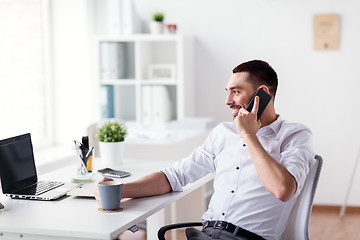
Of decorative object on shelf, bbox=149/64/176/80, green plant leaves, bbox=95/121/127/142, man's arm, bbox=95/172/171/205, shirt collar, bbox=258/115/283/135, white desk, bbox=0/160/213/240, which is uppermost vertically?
decorative object on shelf, bbox=149/64/176/80

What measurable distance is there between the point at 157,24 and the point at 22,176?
250 cm

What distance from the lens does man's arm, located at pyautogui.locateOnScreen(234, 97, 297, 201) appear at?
196 cm

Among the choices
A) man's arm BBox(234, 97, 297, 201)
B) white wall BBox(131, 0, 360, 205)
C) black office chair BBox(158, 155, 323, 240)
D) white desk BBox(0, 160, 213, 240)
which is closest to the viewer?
white desk BBox(0, 160, 213, 240)

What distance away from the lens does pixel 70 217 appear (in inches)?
76.2

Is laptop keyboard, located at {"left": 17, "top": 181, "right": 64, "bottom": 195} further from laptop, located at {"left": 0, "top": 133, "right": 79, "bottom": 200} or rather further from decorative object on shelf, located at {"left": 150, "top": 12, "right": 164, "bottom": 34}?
decorative object on shelf, located at {"left": 150, "top": 12, "right": 164, "bottom": 34}

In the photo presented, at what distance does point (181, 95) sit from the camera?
4.55m

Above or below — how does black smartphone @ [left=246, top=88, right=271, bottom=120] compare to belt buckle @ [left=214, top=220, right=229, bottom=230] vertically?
above

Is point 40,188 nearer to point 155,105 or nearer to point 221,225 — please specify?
point 221,225

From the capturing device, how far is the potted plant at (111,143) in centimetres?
282

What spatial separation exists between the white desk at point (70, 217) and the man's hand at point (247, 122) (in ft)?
1.24

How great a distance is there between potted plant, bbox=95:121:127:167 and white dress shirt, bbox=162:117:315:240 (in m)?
0.57

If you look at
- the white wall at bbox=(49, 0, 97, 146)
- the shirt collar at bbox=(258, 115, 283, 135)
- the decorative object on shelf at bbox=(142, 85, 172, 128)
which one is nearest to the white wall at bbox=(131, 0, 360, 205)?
the decorative object on shelf at bbox=(142, 85, 172, 128)

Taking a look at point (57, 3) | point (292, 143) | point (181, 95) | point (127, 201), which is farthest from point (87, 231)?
point (57, 3)

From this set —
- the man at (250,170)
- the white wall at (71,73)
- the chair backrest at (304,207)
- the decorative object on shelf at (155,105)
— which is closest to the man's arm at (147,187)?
the man at (250,170)
